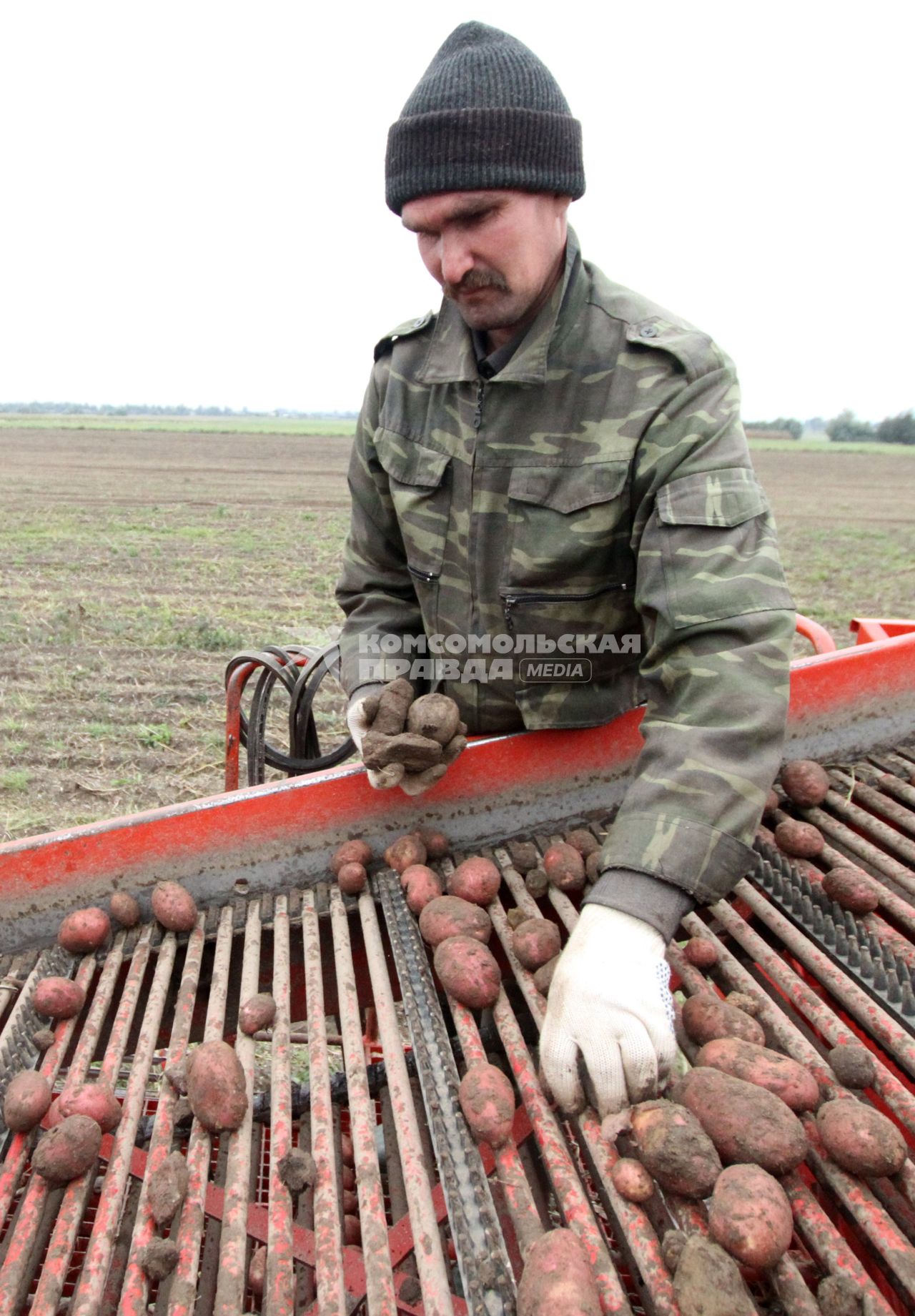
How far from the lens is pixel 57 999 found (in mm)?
1737

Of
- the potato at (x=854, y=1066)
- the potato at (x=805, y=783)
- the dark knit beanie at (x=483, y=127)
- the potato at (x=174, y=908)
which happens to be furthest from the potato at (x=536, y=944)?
the dark knit beanie at (x=483, y=127)

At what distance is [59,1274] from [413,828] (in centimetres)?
107

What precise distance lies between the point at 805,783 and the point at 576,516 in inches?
32.8

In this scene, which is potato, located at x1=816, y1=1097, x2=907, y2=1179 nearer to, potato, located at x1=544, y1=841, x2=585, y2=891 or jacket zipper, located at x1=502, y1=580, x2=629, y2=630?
potato, located at x1=544, y1=841, x2=585, y2=891

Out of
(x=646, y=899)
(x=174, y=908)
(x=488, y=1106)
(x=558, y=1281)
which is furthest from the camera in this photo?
(x=174, y=908)

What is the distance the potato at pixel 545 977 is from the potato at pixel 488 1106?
0.83ft

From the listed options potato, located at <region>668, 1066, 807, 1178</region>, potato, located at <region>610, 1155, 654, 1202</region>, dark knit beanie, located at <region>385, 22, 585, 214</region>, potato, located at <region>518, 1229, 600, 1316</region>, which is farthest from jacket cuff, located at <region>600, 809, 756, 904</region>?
dark knit beanie, located at <region>385, 22, 585, 214</region>

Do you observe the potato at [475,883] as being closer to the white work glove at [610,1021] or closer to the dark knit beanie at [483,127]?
the white work glove at [610,1021]

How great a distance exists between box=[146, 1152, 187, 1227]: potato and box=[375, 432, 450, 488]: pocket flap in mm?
1391

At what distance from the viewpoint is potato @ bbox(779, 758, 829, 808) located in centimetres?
221

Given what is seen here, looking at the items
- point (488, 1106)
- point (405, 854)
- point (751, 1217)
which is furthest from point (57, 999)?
point (751, 1217)

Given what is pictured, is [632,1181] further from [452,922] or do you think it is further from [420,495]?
[420,495]

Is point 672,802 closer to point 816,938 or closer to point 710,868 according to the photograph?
point 710,868

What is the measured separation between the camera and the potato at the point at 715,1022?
1.54m
